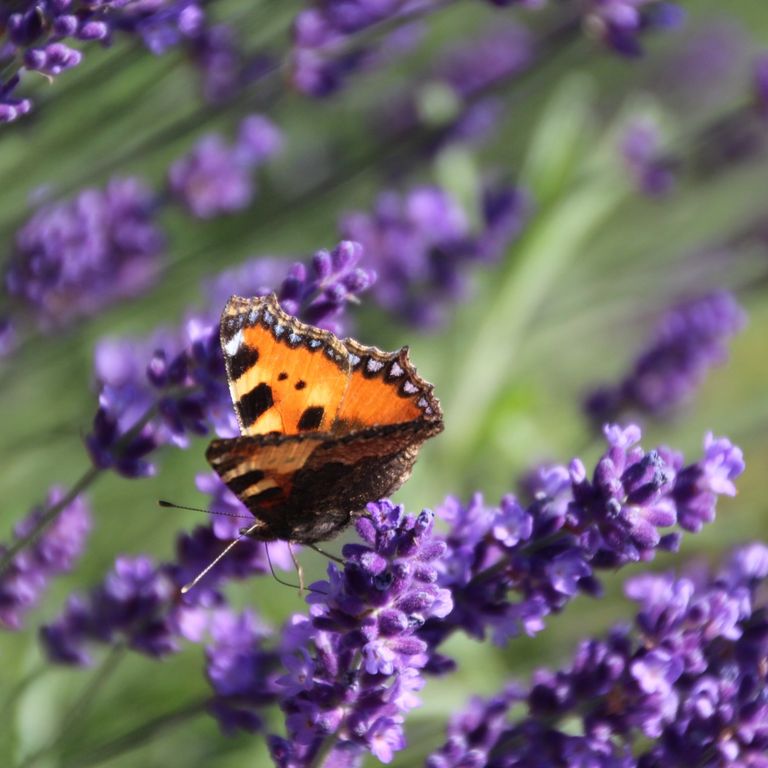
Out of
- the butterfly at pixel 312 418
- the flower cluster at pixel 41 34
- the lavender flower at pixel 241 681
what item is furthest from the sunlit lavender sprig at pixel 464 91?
the lavender flower at pixel 241 681

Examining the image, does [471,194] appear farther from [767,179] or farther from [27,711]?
[27,711]

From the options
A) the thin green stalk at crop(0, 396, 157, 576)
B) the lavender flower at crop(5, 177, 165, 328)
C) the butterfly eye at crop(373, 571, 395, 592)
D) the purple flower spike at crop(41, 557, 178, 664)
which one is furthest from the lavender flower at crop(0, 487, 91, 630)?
the butterfly eye at crop(373, 571, 395, 592)

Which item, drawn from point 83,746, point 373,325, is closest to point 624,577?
point 373,325

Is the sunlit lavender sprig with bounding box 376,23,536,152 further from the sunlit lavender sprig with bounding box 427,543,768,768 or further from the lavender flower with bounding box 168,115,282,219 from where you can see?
the sunlit lavender sprig with bounding box 427,543,768,768

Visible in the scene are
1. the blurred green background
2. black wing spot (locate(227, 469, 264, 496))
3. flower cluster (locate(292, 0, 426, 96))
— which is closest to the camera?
black wing spot (locate(227, 469, 264, 496))

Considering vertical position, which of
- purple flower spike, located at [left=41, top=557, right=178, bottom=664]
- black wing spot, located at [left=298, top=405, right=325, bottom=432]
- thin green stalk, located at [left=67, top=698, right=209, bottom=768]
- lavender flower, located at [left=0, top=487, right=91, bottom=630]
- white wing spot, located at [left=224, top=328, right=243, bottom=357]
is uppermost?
white wing spot, located at [left=224, top=328, right=243, bottom=357]

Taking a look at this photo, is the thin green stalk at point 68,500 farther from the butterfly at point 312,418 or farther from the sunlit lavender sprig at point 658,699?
the sunlit lavender sprig at point 658,699

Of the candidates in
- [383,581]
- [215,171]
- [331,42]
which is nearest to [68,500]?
[383,581]
